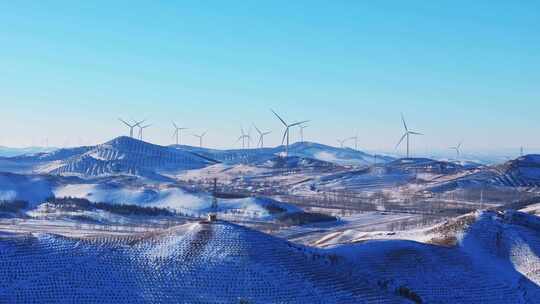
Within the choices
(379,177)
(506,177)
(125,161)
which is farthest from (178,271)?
(125,161)

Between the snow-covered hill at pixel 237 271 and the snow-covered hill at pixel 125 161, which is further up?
the snow-covered hill at pixel 125 161

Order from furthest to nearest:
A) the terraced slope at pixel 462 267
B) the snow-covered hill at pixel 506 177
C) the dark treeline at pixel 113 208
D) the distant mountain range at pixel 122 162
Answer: the distant mountain range at pixel 122 162
the snow-covered hill at pixel 506 177
the dark treeline at pixel 113 208
the terraced slope at pixel 462 267

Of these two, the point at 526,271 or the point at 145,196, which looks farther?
the point at 145,196

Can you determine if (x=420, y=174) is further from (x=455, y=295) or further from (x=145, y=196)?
(x=455, y=295)

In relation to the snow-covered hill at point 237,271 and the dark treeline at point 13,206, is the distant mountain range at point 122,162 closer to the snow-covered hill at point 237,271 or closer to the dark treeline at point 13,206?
the dark treeline at point 13,206

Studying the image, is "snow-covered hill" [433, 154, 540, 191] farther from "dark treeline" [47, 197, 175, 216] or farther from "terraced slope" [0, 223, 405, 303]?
"terraced slope" [0, 223, 405, 303]

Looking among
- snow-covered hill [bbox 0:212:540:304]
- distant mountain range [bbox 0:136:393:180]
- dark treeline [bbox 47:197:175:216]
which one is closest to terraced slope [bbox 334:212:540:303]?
snow-covered hill [bbox 0:212:540:304]

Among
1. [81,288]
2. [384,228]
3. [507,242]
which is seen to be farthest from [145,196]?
[81,288]

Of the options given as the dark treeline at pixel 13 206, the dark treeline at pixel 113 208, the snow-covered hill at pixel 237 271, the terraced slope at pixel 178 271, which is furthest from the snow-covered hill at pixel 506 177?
the terraced slope at pixel 178 271

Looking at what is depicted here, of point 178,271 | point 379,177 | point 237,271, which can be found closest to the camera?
point 178,271

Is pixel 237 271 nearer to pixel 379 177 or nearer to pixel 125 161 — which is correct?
pixel 379 177

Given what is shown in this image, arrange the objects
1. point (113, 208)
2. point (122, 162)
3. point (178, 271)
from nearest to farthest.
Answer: point (178, 271) → point (113, 208) → point (122, 162)
